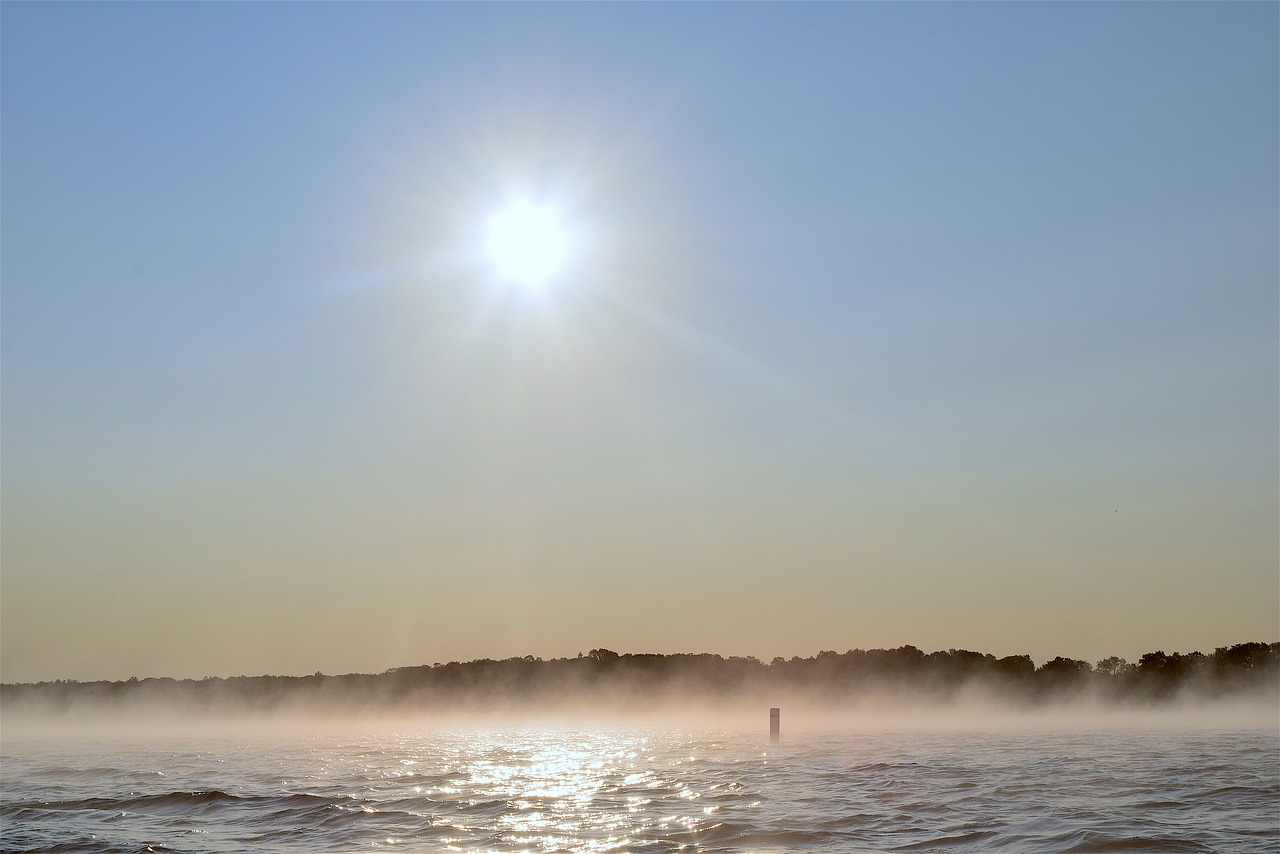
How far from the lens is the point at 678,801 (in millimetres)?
25609

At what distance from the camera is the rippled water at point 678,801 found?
20.3 meters

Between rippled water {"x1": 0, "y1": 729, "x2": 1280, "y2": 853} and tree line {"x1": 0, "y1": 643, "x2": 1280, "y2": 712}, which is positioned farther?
tree line {"x1": 0, "y1": 643, "x2": 1280, "y2": 712}

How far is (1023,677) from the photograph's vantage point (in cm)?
15200

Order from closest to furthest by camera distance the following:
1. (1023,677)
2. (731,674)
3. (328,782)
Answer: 1. (328,782)
2. (1023,677)
3. (731,674)

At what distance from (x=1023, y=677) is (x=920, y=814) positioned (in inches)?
5552

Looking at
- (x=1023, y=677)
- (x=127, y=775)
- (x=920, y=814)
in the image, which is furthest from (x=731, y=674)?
(x=920, y=814)

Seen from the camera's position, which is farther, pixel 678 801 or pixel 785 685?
pixel 785 685

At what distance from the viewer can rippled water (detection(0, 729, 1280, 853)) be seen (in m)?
20.3

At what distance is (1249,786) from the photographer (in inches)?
1056

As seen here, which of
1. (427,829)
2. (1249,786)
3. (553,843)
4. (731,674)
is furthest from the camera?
(731,674)

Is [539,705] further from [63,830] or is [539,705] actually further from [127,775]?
[63,830]

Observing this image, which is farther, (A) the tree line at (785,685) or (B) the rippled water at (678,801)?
(A) the tree line at (785,685)

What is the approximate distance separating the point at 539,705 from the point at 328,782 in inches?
5100

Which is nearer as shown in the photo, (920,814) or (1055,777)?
(920,814)
